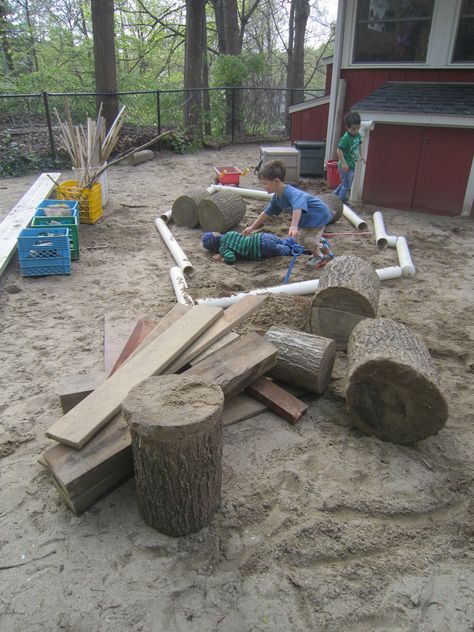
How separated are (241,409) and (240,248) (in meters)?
3.21

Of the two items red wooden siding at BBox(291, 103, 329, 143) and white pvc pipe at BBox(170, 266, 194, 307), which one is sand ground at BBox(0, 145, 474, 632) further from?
red wooden siding at BBox(291, 103, 329, 143)

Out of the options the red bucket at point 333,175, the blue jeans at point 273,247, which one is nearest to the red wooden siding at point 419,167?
the red bucket at point 333,175

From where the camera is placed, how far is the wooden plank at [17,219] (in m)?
6.26

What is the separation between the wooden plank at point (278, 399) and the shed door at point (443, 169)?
6.46 m

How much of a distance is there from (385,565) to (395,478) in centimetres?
64

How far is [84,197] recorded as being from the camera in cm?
751

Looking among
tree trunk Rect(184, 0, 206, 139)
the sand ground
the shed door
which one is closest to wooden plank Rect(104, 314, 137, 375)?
the sand ground

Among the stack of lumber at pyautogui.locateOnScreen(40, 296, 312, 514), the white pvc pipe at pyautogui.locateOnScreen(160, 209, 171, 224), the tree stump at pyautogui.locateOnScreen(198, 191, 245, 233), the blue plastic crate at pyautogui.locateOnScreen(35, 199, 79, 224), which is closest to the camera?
the stack of lumber at pyautogui.locateOnScreen(40, 296, 312, 514)

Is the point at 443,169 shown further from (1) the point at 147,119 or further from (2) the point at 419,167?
(1) the point at 147,119

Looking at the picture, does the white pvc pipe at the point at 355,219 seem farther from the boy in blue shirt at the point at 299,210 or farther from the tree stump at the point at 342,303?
the tree stump at the point at 342,303

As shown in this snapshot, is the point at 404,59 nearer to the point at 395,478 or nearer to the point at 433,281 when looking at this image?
the point at 433,281

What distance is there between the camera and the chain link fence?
12055 mm

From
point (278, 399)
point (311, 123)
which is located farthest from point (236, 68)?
point (278, 399)

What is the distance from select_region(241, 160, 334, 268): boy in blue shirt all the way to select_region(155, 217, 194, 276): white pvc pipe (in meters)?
0.86
